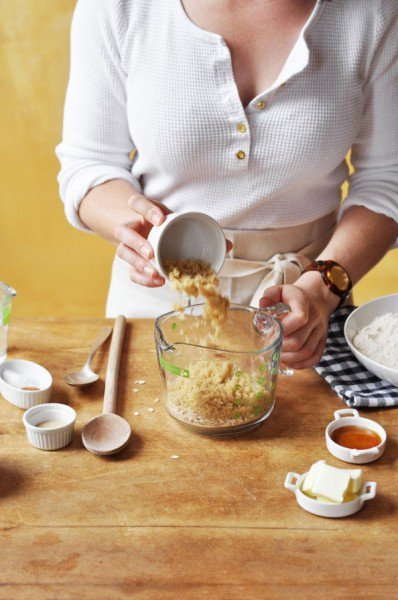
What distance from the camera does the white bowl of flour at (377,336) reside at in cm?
129

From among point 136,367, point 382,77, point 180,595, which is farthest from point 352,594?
point 382,77

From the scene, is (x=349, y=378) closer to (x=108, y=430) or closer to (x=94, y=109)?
(x=108, y=430)

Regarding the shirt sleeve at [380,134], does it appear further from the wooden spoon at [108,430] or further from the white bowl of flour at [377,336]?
the wooden spoon at [108,430]

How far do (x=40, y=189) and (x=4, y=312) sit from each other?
4.88 ft

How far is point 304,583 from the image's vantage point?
895 mm

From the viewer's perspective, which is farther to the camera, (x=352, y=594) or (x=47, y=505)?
(x=47, y=505)

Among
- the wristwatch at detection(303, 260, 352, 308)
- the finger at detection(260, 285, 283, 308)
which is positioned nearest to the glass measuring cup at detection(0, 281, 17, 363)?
the finger at detection(260, 285, 283, 308)

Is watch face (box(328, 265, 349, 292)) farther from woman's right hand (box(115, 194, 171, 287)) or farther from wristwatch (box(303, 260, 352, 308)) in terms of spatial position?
woman's right hand (box(115, 194, 171, 287))

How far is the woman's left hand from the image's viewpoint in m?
1.28

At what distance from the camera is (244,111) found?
1414mm

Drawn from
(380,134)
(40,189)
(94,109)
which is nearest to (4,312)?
(94,109)

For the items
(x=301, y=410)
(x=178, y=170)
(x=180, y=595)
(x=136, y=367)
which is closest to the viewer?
(x=180, y=595)

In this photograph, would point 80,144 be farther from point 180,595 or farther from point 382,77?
point 180,595

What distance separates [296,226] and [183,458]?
647mm
